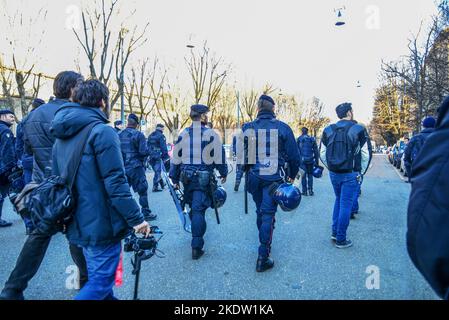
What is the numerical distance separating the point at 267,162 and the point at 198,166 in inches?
36.9

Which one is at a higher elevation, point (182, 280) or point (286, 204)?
point (286, 204)

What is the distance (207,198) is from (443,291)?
3.63 metres

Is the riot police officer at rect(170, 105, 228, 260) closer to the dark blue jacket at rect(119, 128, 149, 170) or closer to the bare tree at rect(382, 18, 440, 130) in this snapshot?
the dark blue jacket at rect(119, 128, 149, 170)

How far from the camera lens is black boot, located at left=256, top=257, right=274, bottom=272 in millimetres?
3939

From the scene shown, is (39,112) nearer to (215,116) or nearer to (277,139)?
(277,139)

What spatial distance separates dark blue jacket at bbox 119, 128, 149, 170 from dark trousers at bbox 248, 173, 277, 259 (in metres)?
2.99

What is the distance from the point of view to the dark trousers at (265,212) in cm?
404

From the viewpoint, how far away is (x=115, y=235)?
2.40 meters

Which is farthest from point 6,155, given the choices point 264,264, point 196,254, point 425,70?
point 425,70

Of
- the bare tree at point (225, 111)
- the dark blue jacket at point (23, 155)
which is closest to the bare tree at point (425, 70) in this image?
the dark blue jacket at point (23, 155)

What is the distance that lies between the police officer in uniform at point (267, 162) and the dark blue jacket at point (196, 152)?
0.54 m

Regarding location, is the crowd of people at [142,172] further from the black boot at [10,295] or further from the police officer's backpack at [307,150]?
the police officer's backpack at [307,150]
